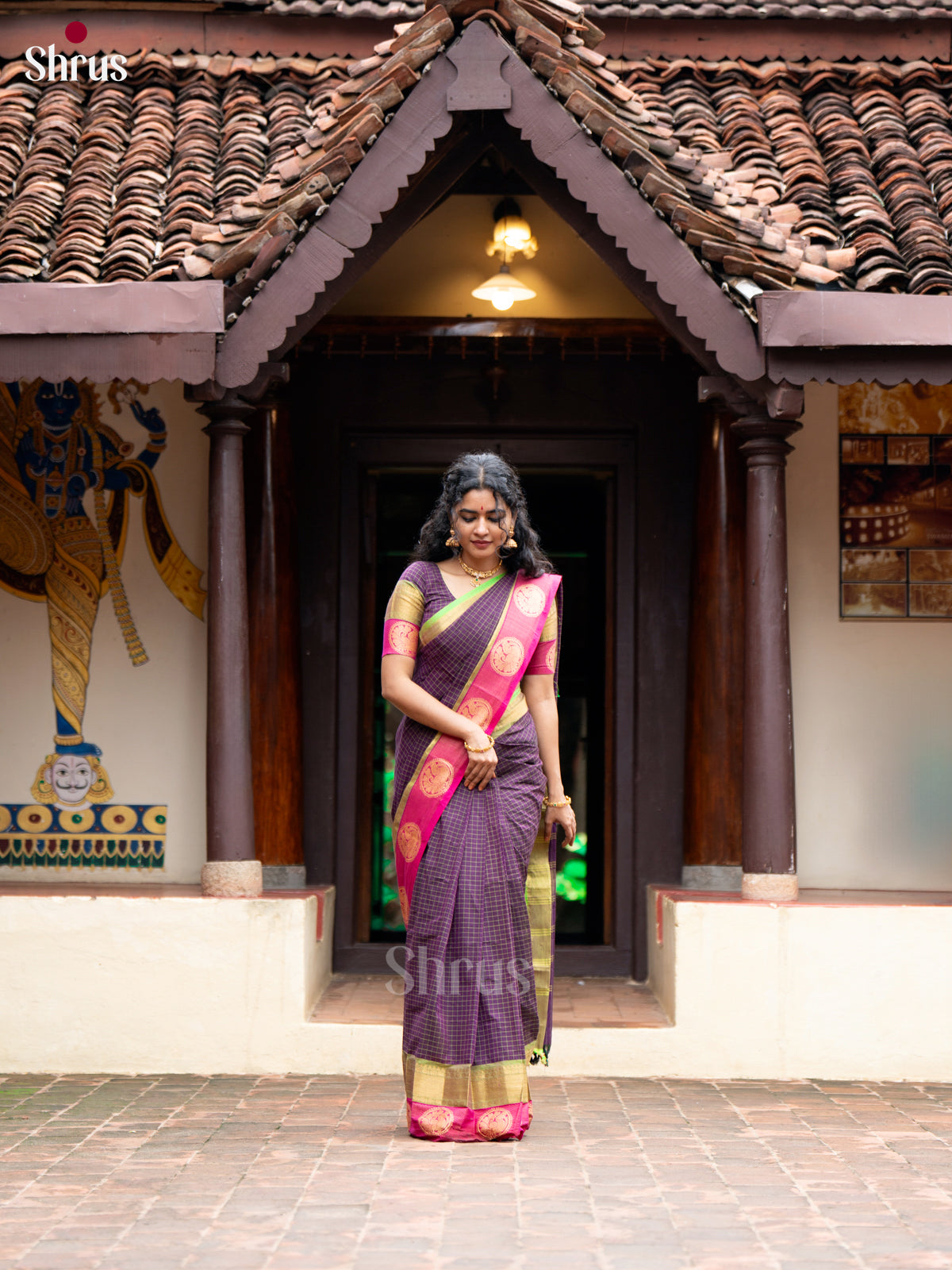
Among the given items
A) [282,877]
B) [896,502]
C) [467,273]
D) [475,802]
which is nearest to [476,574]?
[475,802]

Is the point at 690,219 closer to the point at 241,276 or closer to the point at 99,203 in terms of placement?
the point at 241,276

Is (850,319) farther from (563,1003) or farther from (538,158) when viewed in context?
(563,1003)

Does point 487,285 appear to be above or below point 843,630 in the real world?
above

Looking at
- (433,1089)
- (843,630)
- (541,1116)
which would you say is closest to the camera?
(433,1089)

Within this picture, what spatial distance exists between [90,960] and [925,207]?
4.73 metres

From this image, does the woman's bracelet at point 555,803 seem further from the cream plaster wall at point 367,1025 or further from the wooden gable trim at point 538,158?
the wooden gable trim at point 538,158

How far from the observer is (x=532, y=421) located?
727 cm

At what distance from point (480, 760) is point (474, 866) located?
349 millimetres

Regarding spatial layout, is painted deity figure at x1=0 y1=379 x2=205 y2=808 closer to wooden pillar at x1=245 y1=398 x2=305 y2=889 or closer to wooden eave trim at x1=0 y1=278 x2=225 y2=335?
wooden pillar at x1=245 y1=398 x2=305 y2=889

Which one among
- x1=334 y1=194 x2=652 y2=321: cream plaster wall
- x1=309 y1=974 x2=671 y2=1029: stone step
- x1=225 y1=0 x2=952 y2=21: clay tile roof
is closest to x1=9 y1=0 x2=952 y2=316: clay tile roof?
x1=225 y1=0 x2=952 y2=21: clay tile roof

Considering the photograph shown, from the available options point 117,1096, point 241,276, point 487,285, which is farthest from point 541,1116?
point 487,285

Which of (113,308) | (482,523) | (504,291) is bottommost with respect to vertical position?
(482,523)

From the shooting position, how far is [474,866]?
4734 millimetres

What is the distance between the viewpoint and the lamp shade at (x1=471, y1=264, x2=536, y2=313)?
272 inches
